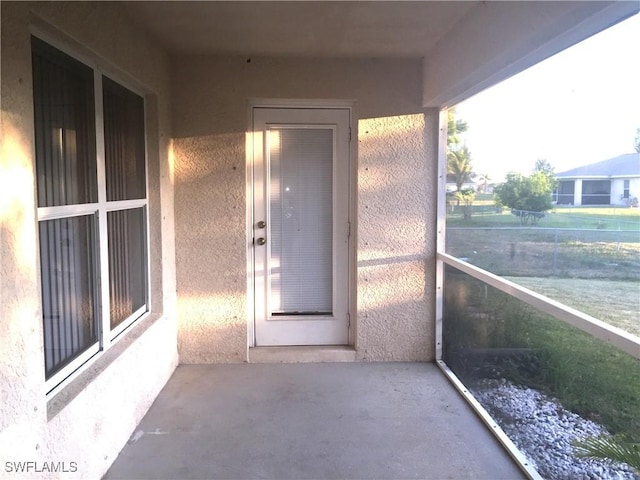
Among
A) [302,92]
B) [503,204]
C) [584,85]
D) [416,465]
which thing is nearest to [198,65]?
[302,92]

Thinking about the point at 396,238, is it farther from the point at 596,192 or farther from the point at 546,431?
the point at 596,192

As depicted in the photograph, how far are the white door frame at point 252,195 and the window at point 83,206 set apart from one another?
0.94 metres

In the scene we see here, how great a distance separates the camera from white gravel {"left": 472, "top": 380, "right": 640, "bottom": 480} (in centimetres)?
196

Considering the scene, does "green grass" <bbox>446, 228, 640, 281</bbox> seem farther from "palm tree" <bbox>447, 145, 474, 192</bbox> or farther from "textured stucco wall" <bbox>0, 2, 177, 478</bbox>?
"textured stucco wall" <bbox>0, 2, 177, 478</bbox>

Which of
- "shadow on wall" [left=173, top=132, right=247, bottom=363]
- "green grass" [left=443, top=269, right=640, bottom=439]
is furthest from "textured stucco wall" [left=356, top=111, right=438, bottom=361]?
"shadow on wall" [left=173, top=132, right=247, bottom=363]

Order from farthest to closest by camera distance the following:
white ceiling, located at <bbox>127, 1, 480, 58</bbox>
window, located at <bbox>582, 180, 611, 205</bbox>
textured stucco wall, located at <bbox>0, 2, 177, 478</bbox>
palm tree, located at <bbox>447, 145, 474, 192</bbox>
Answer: palm tree, located at <bbox>447, 145, 474, 192</bbox> < white ceiling, located at <bbox>127, 1, 480, 58</bbox> < window, located at <bbox>582, 180, 611, 205</bbox> < textured stucco wall, located at <bbox>0, 2, 177, 478</bbox>

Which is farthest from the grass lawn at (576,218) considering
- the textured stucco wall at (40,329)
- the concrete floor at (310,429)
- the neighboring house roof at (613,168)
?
the textured stucco wall at (40,329)

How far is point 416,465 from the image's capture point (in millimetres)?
2508

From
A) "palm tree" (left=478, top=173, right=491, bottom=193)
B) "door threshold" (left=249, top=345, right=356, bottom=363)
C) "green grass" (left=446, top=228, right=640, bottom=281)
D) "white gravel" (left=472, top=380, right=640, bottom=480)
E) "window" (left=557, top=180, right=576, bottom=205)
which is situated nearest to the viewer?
"green grass" (left=446, top=228, right=640, bottom=281)

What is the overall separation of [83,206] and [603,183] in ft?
7.46

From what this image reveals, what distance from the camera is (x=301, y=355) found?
394cm

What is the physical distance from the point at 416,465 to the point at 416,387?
3.29ft

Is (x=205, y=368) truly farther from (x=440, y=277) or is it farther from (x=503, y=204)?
(x=503, y=204)

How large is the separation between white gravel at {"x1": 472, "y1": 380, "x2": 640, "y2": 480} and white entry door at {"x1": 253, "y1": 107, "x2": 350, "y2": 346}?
5.14 ft
